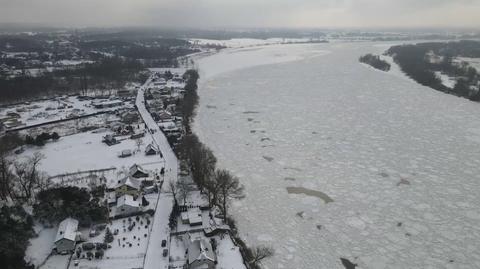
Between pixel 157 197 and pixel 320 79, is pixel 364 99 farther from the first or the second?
pixel 157 197

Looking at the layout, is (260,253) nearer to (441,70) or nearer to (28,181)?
(28,181)

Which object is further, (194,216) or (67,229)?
(194,216)

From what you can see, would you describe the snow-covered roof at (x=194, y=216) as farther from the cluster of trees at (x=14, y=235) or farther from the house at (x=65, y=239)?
the cluster of trees at (x=14, y=235)

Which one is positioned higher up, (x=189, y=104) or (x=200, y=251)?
(x=189, y=104)

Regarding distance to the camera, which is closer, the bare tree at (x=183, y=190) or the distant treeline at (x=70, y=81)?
the bare tree at (x=183, y=190)

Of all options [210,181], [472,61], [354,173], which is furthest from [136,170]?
[472,61]

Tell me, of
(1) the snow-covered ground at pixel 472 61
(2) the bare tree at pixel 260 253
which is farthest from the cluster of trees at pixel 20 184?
(1) the snow-covered ground at pixel 472 61
